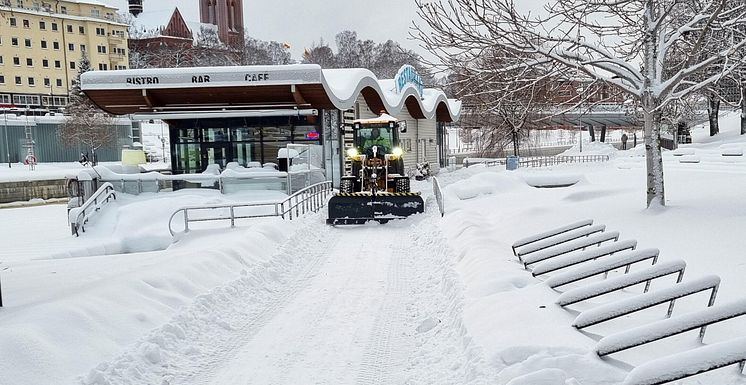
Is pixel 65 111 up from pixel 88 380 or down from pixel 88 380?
up

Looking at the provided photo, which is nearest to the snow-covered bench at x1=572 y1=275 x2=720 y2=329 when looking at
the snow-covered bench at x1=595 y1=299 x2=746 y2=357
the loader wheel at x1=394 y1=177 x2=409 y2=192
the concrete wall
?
the snow-covered bench at x1=595 y1=299 x2=746 y2=357

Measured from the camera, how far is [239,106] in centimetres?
2384

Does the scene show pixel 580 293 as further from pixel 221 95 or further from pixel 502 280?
pixel 221 95

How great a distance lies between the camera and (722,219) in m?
10.1

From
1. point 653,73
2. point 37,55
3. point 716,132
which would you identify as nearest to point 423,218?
point 653,73

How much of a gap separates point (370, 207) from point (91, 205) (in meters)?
9.23

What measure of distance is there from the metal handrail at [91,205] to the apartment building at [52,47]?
55.0 metres

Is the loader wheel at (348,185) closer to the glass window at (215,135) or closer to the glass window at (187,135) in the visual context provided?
the glass window at (215,135)

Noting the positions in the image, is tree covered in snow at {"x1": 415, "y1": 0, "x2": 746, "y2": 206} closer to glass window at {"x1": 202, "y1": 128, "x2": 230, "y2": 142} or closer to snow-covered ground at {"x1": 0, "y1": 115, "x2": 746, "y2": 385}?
snow-covered ground at {"x1": 0, "y1": 115, "x2": 746, "y2": 385}

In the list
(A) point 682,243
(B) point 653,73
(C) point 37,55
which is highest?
(C) point 37,55

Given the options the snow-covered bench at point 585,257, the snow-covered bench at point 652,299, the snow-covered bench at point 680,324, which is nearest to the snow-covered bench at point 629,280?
the snow-covered bench at point 652,299

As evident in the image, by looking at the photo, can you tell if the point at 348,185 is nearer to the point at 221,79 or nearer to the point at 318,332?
the point at 221,79

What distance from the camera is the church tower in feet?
367

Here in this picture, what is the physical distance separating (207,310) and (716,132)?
47.8 m
